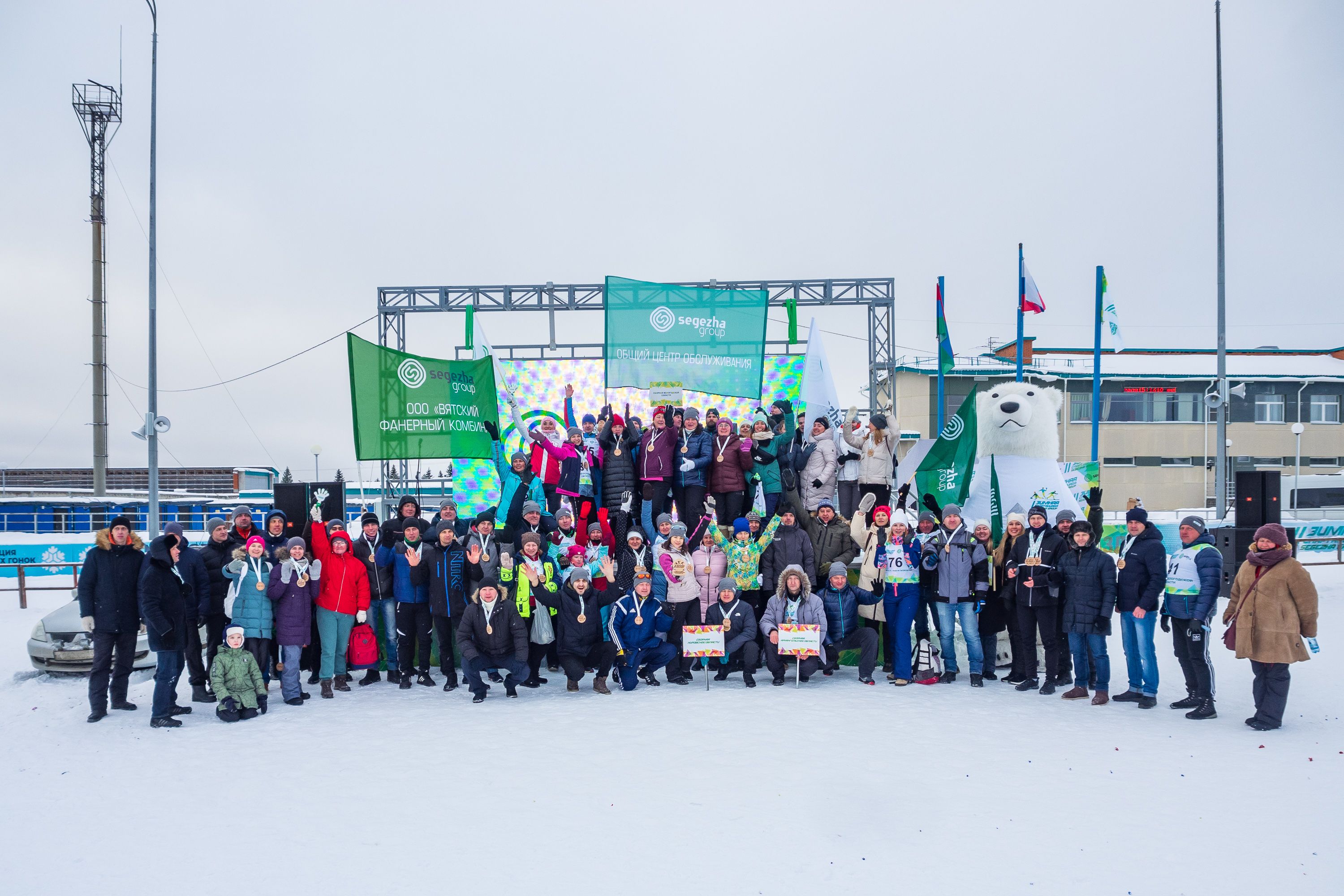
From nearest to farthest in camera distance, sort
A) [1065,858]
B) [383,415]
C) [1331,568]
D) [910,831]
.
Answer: [1065,858] → [910,831] → [383,415] → [1331,568]

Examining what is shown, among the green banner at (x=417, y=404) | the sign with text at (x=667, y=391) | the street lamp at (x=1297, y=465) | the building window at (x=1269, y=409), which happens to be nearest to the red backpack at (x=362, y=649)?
the green banner at (x=417, y=404)

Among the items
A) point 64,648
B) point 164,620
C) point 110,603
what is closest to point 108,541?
point 110,603

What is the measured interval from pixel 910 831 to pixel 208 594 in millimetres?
5630

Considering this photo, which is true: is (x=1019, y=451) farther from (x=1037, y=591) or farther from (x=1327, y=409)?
(x=1327, y=409)

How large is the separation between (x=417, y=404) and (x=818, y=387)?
16.6 feet

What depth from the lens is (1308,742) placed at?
5512 millimetres

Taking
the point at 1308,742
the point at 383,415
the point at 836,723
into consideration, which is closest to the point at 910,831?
the point at 836,723

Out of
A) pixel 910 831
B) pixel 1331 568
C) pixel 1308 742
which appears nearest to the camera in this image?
pixel 910 831

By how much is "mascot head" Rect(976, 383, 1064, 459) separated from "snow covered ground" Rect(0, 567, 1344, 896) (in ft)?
12.9

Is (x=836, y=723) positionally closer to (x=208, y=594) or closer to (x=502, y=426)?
(x=208, y=594)

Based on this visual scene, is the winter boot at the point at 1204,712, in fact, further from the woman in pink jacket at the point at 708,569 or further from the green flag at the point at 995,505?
the woman in pink jacket at the point at 708,569

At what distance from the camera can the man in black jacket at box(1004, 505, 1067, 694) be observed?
696 cm

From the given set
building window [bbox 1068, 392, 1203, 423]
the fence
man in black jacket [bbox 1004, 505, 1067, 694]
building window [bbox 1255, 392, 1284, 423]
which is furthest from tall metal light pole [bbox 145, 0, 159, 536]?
building window [bbox 1255, 392, 1284, 423]

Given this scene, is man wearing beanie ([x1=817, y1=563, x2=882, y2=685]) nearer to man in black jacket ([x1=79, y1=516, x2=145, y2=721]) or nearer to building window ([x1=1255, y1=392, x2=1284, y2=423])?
man in black jacket ([x1=79, y1=516, x2=145, y2=721])
